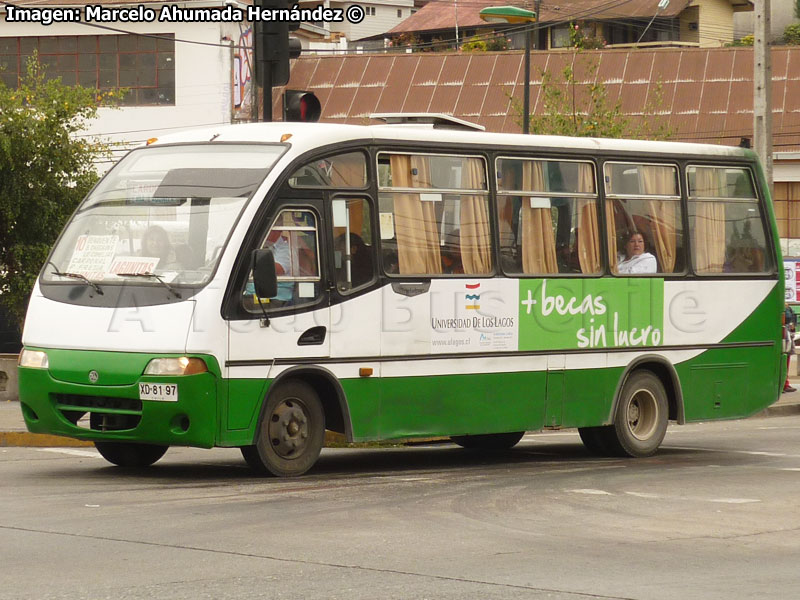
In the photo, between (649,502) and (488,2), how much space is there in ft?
281

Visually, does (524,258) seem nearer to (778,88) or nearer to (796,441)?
(796,441)

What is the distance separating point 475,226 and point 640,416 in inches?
119

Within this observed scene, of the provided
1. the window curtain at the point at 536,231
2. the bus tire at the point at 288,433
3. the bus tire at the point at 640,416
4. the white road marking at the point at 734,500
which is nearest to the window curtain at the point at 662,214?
the bus tire at the point at 640,416

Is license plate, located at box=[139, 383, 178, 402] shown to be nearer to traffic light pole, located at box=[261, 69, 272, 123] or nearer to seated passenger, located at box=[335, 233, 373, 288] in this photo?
seated passenger, located at box=[335, 233, 373, 288]

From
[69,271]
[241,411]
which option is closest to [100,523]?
[241,411]

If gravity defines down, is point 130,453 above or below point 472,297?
below

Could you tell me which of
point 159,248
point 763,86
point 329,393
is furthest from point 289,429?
point 763,86

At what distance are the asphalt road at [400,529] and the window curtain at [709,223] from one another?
213cm

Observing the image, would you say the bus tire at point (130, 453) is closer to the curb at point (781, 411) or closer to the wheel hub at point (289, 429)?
the wheel hub at point (289, 429)

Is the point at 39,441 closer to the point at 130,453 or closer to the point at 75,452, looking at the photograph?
the point at 75,452

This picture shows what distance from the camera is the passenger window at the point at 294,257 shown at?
12.1 meters

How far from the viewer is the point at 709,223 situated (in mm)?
15648

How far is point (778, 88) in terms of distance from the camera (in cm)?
4728

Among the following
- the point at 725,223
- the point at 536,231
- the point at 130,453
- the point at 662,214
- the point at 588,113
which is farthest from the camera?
the point at 588,113
